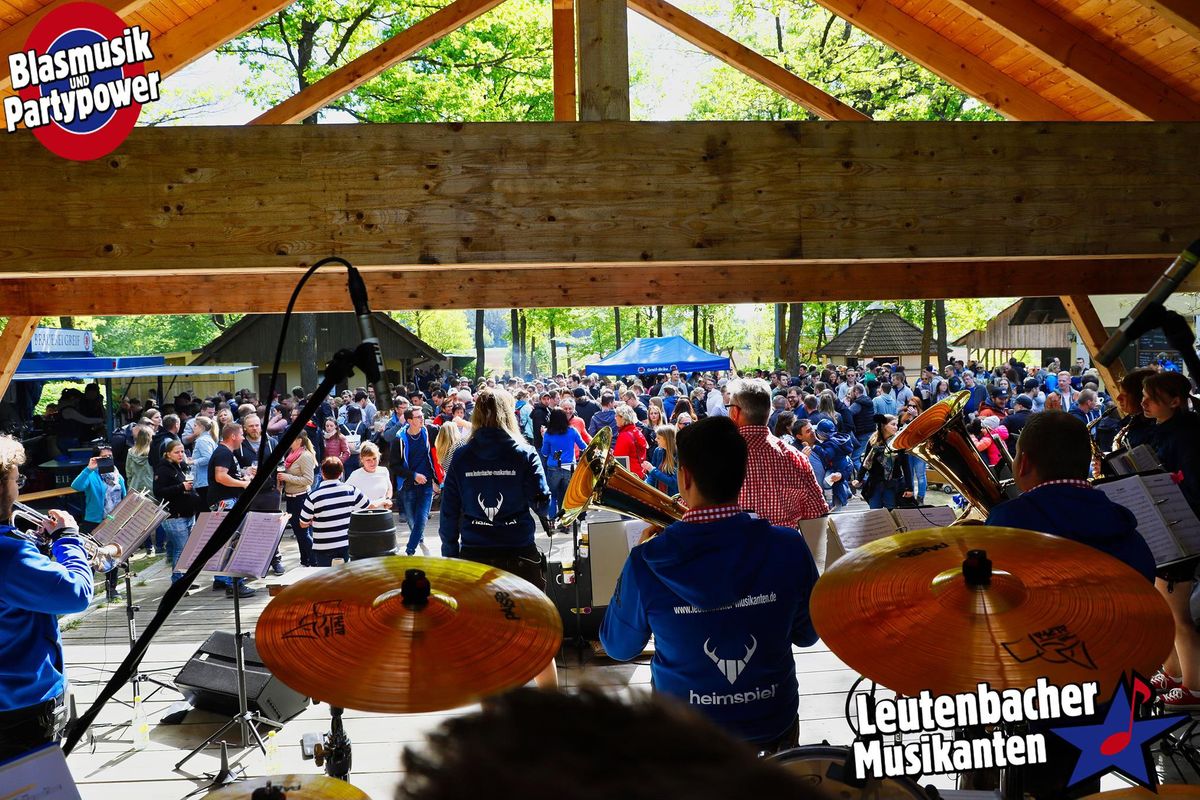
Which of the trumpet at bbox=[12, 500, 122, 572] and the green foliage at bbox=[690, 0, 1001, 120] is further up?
the green foliage at bbox=[690, 0, 1001, 120]

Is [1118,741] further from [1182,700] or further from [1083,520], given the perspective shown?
[1182,700]

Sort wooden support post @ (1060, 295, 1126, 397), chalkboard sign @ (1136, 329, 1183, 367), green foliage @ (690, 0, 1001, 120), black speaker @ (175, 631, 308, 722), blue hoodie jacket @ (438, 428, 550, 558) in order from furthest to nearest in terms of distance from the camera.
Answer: chalkboard sign @ (1136, 329, 1183, 367), green foliage @ (690, 0, 1001, 120), wooden support post @ (1060, 295, 1126, 397), blue hoodie jacket @ (438, 428, 550, 558), black speaker @ (175, 631, 308, 722)

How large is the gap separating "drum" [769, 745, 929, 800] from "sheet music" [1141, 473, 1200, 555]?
282 centimetres

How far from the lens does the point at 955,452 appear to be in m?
4.56

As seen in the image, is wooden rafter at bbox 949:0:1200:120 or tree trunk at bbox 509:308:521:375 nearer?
wooden rafter at bbox 949:0:1200:120

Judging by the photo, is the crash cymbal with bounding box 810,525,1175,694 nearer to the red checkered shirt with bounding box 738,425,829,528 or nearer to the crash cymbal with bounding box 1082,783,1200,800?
the crash cymbal with bounding box 1082,783,1200,800

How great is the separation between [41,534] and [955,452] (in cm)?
467

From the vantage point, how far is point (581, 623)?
7.28 m

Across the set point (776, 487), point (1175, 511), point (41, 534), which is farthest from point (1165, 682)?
point (41, 534)

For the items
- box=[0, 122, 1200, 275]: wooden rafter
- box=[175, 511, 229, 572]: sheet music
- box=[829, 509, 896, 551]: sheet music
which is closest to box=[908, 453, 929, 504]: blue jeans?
box=[0, 122, 1200, 275]: wooden rafter

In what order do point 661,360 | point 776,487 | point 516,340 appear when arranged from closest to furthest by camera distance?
point 776,487 → point 661,360 → point 516,340

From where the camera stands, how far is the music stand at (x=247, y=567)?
219 inches

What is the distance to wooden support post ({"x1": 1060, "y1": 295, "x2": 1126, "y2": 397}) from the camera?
707 cm

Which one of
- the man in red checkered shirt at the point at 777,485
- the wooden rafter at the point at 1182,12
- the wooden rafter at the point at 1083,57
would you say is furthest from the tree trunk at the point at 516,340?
the wooden rafter at the point at 1182,12
